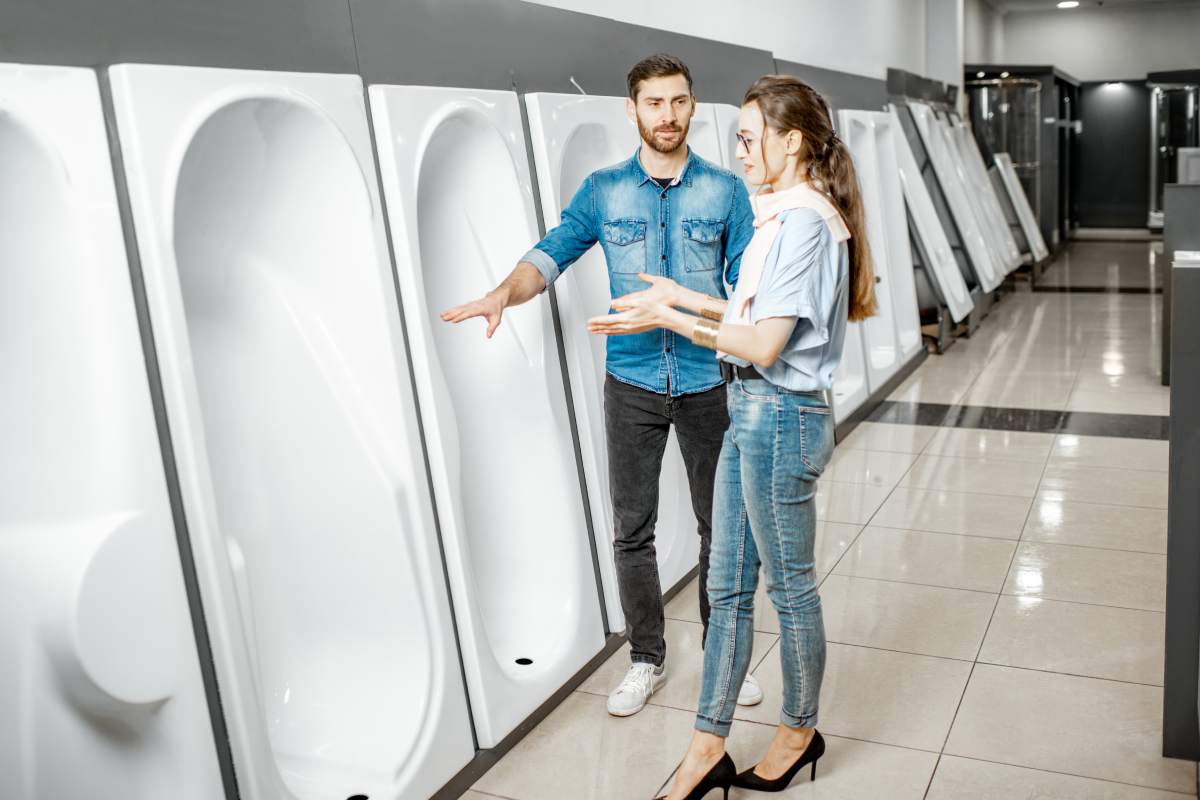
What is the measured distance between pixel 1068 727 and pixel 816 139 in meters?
1.53

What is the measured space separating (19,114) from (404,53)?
100cm

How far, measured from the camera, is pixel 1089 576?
11.8ft

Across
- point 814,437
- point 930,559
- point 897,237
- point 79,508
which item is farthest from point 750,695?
point 897,237

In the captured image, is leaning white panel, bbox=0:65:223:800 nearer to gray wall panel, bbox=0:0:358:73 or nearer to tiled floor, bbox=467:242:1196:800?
Answer: gray wall panel, bbox=0:0:358:73

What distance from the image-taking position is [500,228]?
302 cm

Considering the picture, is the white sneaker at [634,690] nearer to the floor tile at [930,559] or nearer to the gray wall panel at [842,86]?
the floor tile at [930,559]

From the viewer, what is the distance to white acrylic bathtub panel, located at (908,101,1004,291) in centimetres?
845

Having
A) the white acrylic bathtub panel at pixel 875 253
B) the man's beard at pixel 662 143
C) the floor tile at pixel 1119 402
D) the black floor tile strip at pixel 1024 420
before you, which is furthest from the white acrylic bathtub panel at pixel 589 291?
the floor tile at pixel 1119 402

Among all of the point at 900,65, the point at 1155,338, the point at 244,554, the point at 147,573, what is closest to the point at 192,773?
the point at 147,573

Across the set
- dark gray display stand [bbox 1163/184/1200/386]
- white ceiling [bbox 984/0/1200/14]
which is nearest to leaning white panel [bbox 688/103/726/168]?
dark gray display stand [bbox 1163/184/1200/386]

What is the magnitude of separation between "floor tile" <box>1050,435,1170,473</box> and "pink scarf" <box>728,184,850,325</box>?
3.23 metres

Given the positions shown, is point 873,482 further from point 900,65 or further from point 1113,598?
point 900,65

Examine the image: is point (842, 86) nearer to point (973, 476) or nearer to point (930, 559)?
point (973, 476)

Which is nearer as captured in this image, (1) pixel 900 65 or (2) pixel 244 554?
(2) pixel 244 554
